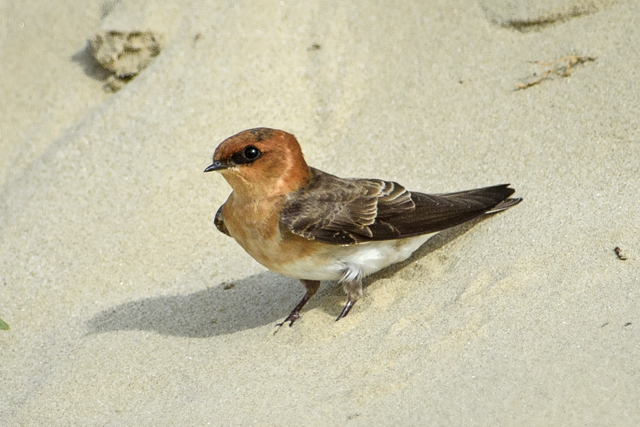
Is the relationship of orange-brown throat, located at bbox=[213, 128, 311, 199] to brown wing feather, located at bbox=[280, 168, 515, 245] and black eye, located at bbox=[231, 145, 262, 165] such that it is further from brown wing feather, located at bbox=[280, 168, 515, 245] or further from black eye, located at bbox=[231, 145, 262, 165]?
brown wing feather, located at bbox=[280, 168, 515, 245]

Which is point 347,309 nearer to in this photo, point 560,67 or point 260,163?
point 260,163

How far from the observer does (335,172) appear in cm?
633

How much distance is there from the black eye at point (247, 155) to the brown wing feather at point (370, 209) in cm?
37

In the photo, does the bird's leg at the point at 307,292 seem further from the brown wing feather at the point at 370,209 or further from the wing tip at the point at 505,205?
the wing tip at the point at 505,205

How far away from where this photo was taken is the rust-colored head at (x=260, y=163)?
4.65 meters

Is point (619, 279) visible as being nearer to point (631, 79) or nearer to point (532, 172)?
point (532, 172)

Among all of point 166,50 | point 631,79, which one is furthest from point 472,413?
point 166,50

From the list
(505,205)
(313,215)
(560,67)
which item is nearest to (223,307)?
(313,215)

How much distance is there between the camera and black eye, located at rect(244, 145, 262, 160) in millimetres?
4676

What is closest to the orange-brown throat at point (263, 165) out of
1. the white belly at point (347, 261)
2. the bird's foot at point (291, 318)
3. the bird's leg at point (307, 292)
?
the white belly at point (347, 261)

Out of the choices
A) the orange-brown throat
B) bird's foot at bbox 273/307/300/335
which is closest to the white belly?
bird's foot at bbox 273/307/300/335

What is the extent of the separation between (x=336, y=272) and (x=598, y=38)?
10.5 feet

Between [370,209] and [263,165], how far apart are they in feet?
2.54

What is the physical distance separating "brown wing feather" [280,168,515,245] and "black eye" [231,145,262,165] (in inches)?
14.5
